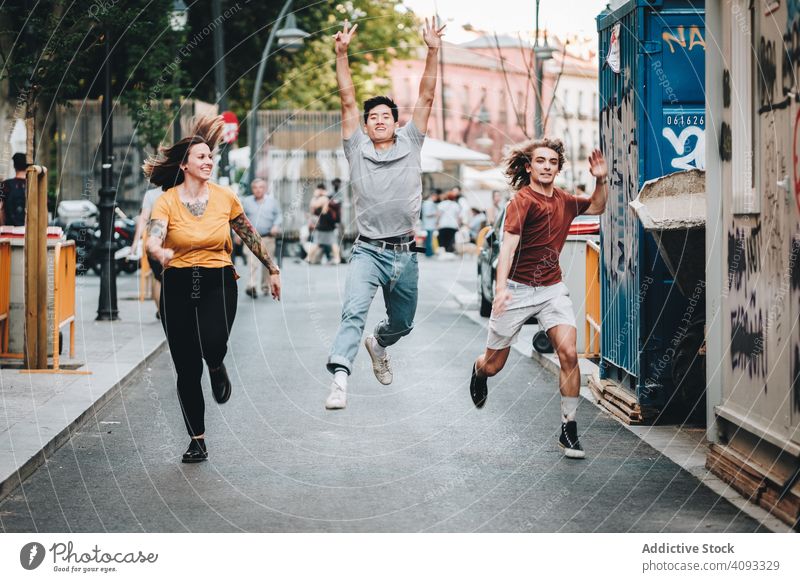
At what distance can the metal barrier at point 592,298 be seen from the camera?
1278 centimetres

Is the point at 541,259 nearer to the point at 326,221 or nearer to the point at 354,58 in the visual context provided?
the point at 326,221

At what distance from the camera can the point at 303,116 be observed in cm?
3884

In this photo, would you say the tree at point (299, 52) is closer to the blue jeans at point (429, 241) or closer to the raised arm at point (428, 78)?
the blue jeans at point (429, 241)

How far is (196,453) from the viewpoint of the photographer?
8.02 meters

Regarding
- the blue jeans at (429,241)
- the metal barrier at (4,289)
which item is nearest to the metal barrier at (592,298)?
the metal barrier at (4,289)

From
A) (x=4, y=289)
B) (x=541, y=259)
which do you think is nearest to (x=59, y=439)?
(x=541, y=259)

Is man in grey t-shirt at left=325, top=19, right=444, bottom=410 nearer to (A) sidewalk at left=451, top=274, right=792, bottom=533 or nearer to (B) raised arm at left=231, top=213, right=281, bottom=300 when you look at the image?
(B) raised arm at left=231, top=213, right=281, bottom=300

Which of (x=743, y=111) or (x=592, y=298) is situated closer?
(x=743, y=111)

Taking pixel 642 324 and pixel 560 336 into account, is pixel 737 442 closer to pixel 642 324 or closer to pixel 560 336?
pixel 560 336

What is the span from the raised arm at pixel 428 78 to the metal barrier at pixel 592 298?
5.29 metres

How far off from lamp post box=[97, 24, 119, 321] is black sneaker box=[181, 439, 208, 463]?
25.7 ft

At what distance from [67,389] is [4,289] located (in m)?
2.10
